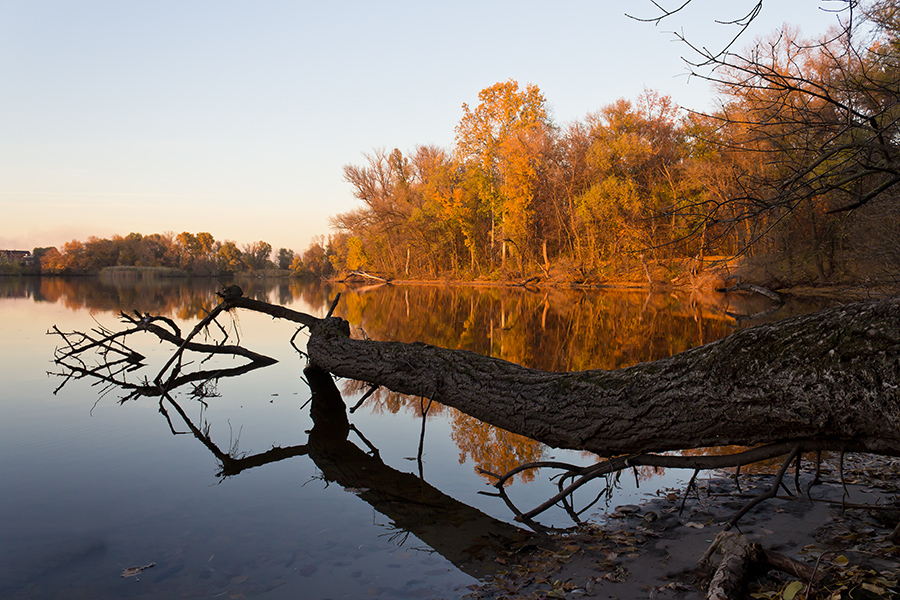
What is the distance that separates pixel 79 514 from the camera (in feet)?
12.8

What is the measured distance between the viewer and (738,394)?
2.86 metres

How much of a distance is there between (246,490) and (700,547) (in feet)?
11.0

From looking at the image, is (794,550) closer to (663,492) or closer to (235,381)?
(663,492)

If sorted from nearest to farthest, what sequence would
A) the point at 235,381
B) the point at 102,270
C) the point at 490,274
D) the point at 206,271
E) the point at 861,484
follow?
the point at 861,484 < the point at 235,381 < the point at 490,274 < the point at 102,270 < the point at 206,271

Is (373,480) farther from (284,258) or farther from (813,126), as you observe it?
(284,258)

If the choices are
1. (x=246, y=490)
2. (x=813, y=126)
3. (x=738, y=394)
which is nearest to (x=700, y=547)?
(x=738, y=394)

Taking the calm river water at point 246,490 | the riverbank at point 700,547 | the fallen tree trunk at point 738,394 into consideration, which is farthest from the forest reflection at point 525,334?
the riverbank at point 700,547

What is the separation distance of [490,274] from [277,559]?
3699 centimetres

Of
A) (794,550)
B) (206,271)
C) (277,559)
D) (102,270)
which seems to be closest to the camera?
(794,550)

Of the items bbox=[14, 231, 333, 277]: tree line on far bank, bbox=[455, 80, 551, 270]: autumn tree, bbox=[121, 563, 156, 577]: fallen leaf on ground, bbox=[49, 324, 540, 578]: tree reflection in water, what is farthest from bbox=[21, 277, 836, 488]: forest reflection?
bbox=[14, 231, 333, 277]: tree line on far bank

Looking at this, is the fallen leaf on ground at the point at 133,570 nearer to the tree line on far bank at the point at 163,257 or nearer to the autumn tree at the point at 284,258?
the tree line on far bank at the point at 163,257

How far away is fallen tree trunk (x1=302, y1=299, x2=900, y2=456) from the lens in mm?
2400

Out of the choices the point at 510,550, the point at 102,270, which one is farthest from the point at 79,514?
the point at 102,270

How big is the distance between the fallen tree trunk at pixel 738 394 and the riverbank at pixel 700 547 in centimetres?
56
